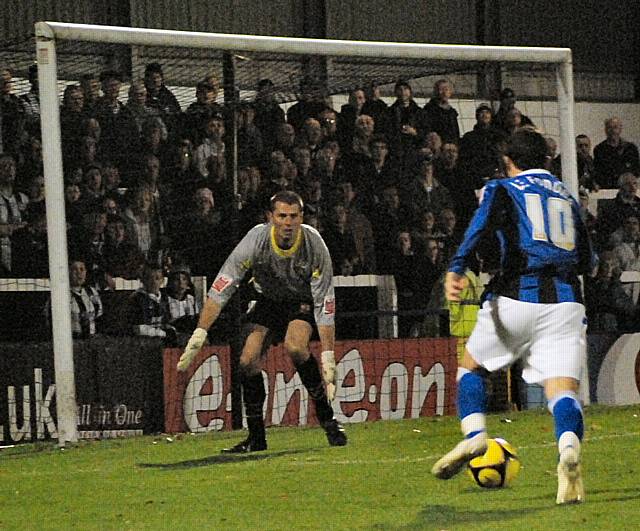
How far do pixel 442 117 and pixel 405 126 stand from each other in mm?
417

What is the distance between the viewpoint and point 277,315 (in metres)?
11.7

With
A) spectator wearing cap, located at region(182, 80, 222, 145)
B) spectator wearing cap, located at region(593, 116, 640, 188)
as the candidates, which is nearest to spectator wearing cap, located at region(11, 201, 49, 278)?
spectator wearing cap, located at region(182, 80, 222, 145)

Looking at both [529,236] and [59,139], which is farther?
[59,139]

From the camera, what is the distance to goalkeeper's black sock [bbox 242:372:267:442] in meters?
11.7

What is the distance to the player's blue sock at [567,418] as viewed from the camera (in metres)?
7.70

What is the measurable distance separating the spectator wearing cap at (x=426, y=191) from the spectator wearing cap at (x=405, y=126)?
0.21 meters

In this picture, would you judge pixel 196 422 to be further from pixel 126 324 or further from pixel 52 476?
pixel 52 476

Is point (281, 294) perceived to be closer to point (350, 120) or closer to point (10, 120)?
point (10, 120)

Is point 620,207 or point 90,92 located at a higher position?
point 90,92

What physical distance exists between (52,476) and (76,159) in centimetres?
545

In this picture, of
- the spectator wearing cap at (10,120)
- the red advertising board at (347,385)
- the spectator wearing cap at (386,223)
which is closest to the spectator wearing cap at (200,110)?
the spectator wearing cap at (10,120)

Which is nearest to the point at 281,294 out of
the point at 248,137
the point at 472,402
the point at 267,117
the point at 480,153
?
the point at 472,402

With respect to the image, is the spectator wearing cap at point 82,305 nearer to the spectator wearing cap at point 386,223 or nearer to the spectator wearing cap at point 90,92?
the spectator wearing cap at point 90,92

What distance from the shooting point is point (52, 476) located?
1044 cm
